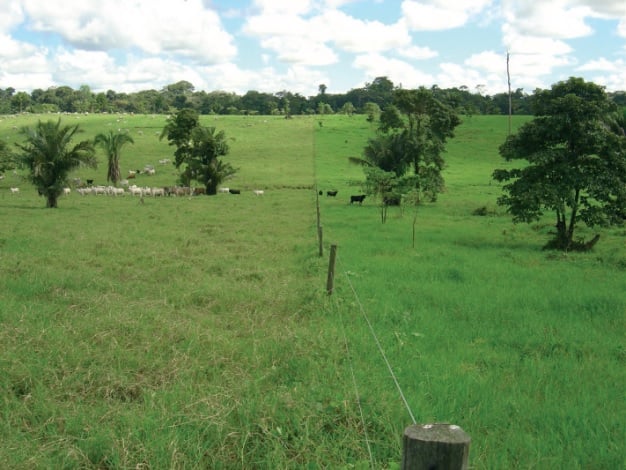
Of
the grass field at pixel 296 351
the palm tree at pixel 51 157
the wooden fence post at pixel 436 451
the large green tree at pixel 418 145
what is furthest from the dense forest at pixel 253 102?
the wooden fence post at pixel 436 451

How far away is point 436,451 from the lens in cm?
221

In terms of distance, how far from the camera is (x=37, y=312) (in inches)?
320

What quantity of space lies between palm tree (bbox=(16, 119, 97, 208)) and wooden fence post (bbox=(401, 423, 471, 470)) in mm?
26397

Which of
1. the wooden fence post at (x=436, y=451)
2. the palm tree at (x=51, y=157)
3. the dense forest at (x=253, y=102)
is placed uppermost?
the dense forest at (x=253, y=102)

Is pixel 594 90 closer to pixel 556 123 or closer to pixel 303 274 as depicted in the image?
pixel 556 123

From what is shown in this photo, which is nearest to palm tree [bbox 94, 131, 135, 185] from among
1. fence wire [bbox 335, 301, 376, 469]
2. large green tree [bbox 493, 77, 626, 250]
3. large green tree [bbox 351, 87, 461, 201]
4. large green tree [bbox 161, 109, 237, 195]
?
large green tree [bbox 161, 109, 237, 195]

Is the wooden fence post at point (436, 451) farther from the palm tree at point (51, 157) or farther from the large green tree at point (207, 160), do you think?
the large green tree at point (207, 160)

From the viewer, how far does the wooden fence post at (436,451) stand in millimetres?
2193

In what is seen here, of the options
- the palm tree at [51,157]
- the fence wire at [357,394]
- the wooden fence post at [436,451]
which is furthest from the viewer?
the palm tree at [51,157]

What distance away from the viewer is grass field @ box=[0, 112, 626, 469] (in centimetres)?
466

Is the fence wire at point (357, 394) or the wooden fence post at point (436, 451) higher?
the wooden fence post at point (436, 451)

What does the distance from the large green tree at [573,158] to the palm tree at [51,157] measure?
20.0 meters

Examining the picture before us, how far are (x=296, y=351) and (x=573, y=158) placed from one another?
13.5 metres

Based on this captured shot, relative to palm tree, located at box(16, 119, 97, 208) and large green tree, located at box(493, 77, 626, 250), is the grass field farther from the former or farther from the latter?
palm tree, located at box(16, 119, 97, 208)
